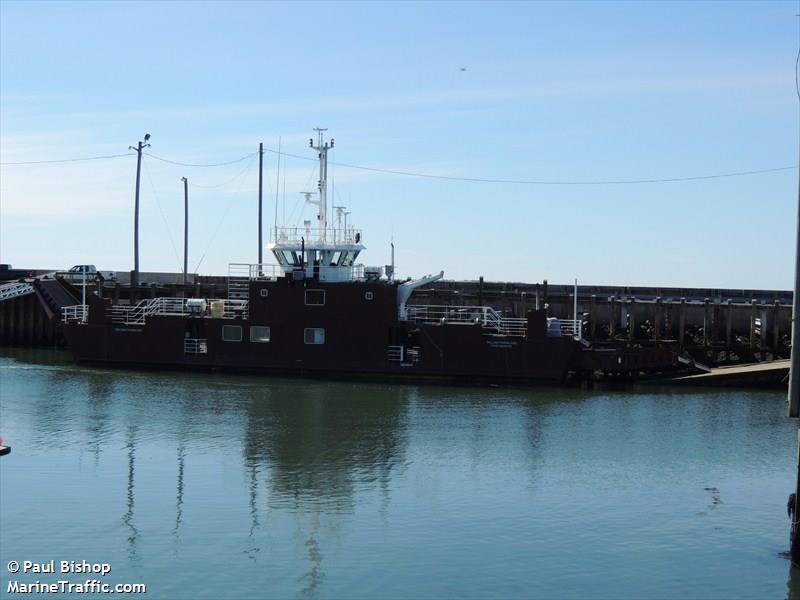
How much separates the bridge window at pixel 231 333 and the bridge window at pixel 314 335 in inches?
110

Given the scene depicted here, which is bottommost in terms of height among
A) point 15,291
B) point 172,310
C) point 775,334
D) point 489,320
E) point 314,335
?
point 314,335

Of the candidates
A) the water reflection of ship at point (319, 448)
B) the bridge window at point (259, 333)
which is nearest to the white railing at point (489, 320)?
the water reflection of ship at point (319, 448)

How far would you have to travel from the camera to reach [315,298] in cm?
3841

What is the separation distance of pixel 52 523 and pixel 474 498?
8489mm

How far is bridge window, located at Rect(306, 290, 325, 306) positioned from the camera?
126 ft

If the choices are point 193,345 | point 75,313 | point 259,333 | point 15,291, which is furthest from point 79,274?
point 259,333

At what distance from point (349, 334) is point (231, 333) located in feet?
16.2

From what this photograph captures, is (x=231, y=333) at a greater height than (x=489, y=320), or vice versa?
(x=489, y=320)

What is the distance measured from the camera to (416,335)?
39000mm

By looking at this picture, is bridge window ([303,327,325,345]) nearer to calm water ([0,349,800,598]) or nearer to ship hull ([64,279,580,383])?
ship hull ([64,279,580,383])

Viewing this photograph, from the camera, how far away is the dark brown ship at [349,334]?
3700cm

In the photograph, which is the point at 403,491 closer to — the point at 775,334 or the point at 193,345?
the point at 193,345

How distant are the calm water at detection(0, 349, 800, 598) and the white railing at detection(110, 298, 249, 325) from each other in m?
5.14

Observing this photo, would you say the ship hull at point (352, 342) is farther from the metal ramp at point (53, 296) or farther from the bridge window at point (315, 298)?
the metal ramp at point (53, 296)
